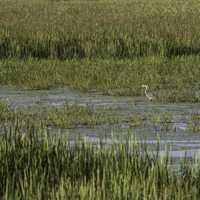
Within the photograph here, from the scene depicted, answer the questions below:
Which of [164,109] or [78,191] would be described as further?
[164,109]

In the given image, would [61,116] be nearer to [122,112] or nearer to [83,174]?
[122,112]

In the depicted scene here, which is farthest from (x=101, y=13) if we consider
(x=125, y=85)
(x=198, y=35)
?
(x=125, y=85)

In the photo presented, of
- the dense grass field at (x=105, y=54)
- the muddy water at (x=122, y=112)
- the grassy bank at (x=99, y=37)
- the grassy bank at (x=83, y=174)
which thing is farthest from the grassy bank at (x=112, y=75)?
the grassy bank at (x=83, y=174)

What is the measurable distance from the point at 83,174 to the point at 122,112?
655cm

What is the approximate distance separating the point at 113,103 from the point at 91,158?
7.43 m

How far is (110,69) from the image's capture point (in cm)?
1909

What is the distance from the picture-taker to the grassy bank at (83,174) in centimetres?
666

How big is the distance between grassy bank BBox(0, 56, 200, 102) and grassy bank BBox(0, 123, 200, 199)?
7.93 metres

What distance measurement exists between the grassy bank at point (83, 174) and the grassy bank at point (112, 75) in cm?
793

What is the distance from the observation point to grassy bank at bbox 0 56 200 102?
17.3 metres

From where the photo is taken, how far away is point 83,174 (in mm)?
7777

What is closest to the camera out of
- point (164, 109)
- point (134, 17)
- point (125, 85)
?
point (164, 109)

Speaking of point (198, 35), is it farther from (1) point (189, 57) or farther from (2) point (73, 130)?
(2) point (73, 130)

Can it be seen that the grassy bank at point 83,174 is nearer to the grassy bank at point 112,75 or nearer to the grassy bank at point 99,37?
the grassy bank at point 112,75
